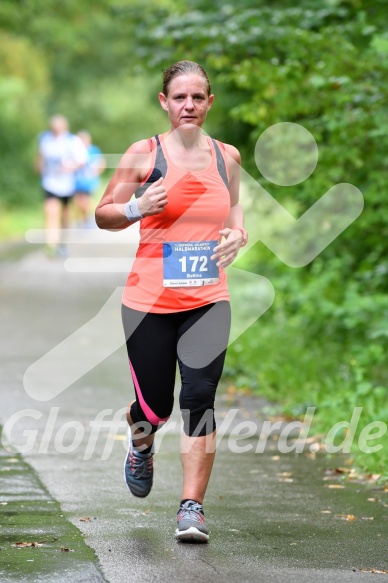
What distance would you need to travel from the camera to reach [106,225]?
5.49 m

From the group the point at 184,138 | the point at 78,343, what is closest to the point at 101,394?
the point at 78,343

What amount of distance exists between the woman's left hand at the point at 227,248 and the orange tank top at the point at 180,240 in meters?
0.05

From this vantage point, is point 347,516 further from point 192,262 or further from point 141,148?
point 141,148

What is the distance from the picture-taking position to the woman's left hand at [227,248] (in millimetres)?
5340

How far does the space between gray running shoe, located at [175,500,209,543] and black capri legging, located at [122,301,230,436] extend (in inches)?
13.1

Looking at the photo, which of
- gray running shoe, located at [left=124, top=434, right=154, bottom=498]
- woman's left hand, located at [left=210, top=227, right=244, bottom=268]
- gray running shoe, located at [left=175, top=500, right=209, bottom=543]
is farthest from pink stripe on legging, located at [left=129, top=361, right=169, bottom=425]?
woman's left hand, located at [left=210, top=227, right=244, bottom=268]

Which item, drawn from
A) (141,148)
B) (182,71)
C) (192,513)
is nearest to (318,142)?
(182,71)

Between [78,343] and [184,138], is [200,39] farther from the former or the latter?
[184,138]

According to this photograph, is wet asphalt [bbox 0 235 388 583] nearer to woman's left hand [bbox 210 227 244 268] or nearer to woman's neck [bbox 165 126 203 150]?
woman's left hand [bbox 210 227 244 268]

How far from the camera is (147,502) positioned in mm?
6203

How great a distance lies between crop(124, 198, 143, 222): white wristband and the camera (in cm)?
525

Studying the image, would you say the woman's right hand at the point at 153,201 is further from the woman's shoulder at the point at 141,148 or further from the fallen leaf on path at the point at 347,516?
the fallen leaf on path at the point at 347,516

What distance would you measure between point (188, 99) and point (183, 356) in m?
1.13

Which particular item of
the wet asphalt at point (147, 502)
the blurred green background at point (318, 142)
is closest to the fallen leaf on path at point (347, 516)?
the wet asphalt at point (147, 502)
